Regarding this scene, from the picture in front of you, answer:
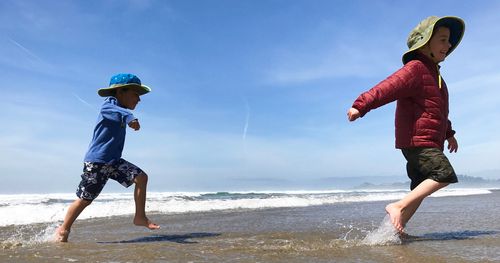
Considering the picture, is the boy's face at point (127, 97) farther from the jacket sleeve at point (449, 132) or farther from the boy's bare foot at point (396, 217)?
the jacket sleeve at point (449, 132)

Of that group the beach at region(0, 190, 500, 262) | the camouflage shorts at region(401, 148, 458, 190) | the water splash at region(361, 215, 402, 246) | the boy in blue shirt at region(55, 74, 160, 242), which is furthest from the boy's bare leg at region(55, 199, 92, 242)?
the camouflage shorts at region(401, 148, 458, 190)

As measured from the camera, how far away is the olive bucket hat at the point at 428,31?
3.23 meters

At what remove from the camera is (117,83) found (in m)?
4.14

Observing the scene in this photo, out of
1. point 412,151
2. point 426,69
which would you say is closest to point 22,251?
point 412,151

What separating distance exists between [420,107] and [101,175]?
→ 2.98 meters

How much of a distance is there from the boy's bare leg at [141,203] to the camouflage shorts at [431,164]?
7.97 ft

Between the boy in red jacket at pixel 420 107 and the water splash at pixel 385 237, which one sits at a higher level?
the boy in red jacket at pixel 420 107

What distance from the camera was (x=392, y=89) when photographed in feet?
9.98

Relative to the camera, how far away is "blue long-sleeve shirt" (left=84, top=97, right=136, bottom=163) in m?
3.83

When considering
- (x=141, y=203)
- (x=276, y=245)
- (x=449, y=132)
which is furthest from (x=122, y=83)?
(x=449, y=132)

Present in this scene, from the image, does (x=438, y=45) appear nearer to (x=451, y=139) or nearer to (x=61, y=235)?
(x=451, y=139)

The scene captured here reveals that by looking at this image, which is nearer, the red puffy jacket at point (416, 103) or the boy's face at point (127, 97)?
the red puffy jacket at point (416, 103)

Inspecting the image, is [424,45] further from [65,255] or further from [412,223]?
[65,255]

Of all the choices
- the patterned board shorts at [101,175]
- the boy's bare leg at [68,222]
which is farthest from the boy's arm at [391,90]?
the boy's bare leg at [68,222]
